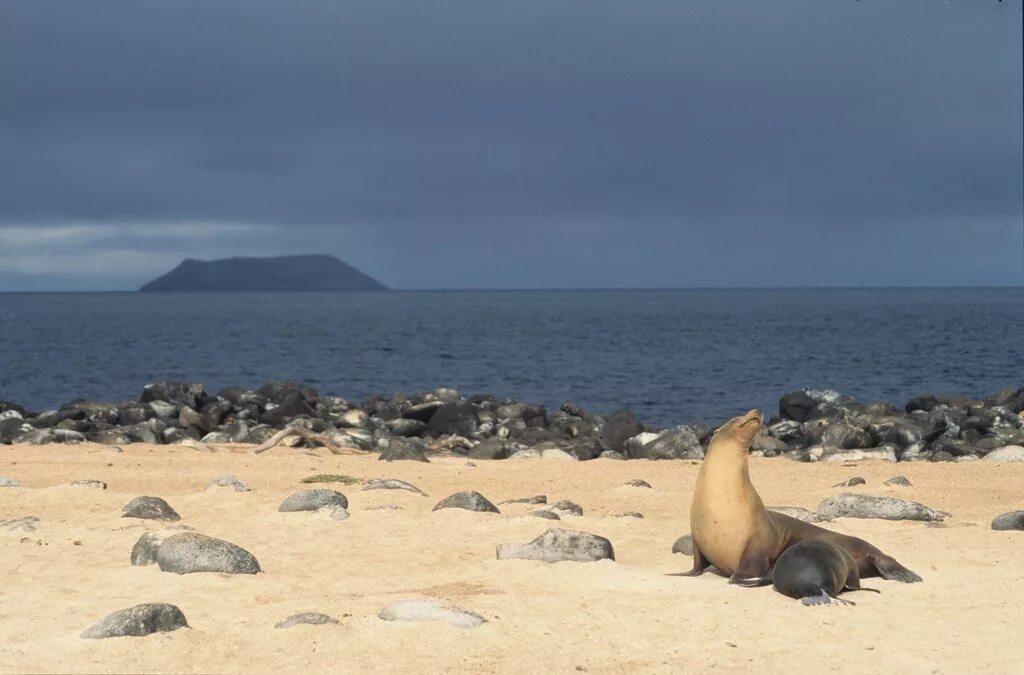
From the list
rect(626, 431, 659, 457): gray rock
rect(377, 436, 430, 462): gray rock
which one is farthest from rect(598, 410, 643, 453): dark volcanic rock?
rect(377, 436, 430, 462): gray rock

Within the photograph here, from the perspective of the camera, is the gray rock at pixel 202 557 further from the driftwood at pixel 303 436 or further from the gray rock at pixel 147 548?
the driftwood at pixel 303 436

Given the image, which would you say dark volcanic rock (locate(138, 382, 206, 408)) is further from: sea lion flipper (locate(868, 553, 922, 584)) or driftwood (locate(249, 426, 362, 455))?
sea lion flipper (locate(868, 553, 922, 584))

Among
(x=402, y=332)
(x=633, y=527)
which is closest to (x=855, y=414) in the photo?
(x=633, y=527)

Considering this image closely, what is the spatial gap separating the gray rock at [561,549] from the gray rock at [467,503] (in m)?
2.36

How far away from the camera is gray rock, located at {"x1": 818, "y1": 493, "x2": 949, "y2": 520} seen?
37.3 ft

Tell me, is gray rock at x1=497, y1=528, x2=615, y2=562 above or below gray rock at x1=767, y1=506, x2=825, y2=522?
above

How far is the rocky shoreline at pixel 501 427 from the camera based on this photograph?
20562mm

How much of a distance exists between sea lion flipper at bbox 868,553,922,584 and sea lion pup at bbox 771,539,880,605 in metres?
0.30

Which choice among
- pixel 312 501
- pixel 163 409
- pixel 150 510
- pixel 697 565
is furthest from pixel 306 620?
pixel 163 409

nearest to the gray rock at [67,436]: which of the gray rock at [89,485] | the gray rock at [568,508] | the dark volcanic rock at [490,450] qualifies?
the dark volcanic rock at [490,450]

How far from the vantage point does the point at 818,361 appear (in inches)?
2314

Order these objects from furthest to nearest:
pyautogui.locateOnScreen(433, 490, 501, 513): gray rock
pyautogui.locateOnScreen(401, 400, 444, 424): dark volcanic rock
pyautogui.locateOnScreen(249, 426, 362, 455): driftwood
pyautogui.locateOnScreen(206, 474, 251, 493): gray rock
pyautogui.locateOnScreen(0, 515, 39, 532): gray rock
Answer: pyautogui.locateOnScreen(401, 400, 444, 424): dark volcanic rock, pyautogui.locateOnScreen(249, 426, 362, 455): driftwood, pyautogui.locateOnScreen(206, 474, 251, 493): gray rock, pyautogui.locateOnScreen(433, 490, 501, 513): gray rock, pyautogui.locateOnScreen(0, 515, 39, 532): gray rock

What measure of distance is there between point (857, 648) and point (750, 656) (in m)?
0.68

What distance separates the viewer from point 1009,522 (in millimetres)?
11117
